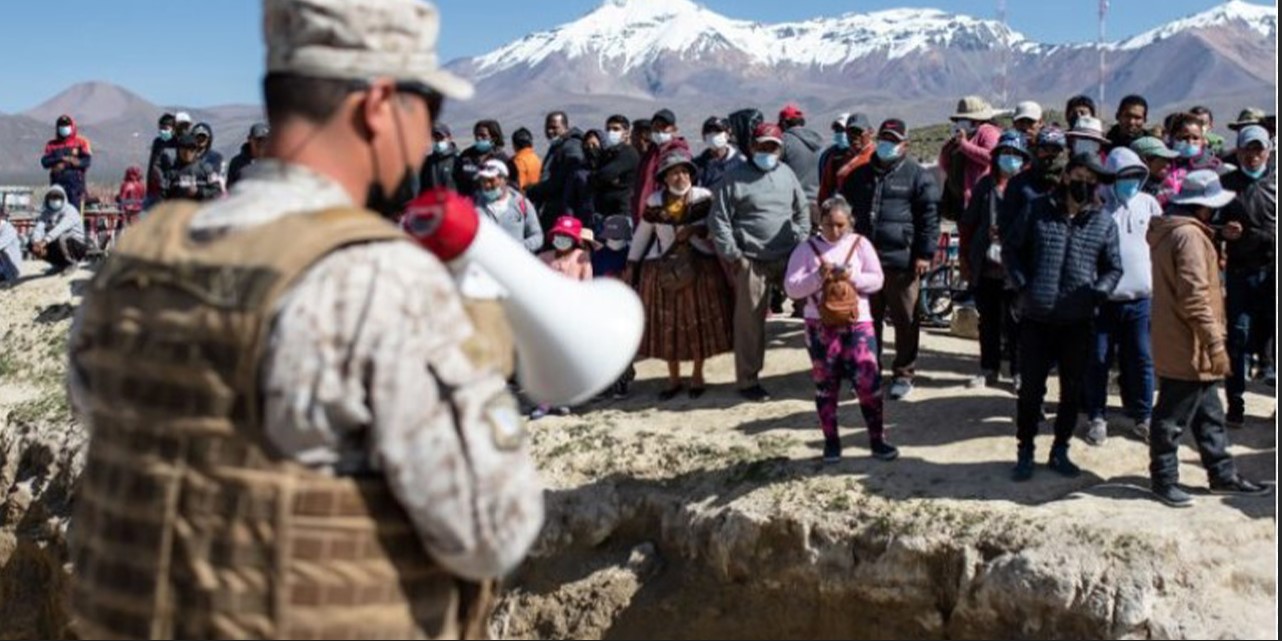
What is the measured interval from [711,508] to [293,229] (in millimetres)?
5654

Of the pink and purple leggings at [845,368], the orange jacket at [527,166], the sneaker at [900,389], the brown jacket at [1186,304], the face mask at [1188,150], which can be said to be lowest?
the sneaker at [900,389]

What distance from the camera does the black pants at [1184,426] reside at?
22.3ft

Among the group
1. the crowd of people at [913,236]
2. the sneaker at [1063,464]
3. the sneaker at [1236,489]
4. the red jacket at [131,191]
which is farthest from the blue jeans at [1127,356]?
the red jacket at [131,191]

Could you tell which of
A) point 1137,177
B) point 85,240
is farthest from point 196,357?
point 85,240

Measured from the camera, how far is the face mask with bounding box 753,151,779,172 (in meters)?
9.23

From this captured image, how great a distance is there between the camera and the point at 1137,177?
25.0 ft

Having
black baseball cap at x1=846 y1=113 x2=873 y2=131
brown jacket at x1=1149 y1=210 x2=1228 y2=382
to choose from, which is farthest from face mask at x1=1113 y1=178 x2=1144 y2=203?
black baseball cap at x1=846 y1=113 x2=873 y2=131

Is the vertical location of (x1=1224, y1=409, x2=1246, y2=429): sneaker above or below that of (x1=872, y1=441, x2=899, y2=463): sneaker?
above

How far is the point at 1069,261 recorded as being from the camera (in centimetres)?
712

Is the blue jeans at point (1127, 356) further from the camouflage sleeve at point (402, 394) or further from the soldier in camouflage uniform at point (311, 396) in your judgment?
the camouflage sleeve at point (402, 394)

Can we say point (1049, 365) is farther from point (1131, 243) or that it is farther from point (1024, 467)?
point (1131, 243)

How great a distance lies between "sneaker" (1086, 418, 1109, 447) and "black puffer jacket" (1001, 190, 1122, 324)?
2.97 feet

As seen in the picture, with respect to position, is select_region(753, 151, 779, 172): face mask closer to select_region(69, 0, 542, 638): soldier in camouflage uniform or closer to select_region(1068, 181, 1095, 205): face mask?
select_region(1068, 181, 1095, 205): face mask

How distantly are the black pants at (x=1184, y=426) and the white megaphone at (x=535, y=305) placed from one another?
16.3ft
